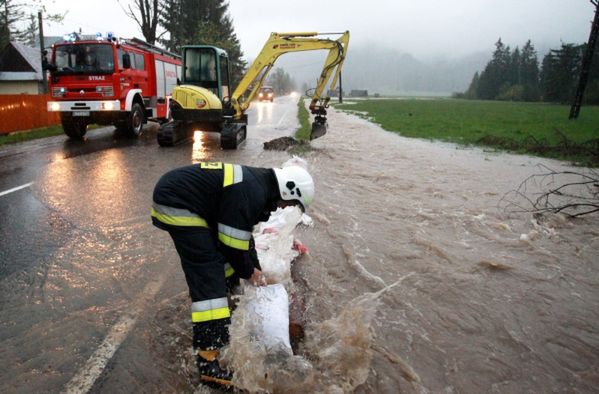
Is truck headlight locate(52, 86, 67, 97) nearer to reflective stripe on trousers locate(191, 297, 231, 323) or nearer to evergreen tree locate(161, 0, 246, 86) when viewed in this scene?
reflective stripe on trousers locate(191, 297, 231, 323)

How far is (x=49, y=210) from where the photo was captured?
236 inches

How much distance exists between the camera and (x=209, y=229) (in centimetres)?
278

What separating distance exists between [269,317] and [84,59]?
12454 millimetres

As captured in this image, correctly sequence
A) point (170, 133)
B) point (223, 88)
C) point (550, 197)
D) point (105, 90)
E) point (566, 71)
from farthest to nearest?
point (566, 71), point (223, 88), point (105, 90), point (170, 133), point (550, 197)

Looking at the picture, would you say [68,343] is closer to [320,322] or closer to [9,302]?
[9,302]

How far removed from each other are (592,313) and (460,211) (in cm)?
323

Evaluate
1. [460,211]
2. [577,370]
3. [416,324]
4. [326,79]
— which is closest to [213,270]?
[416,324]

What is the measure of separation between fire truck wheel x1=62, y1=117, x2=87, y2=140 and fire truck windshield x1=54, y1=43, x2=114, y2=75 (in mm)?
1417

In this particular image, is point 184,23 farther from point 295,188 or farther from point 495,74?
point 495,74

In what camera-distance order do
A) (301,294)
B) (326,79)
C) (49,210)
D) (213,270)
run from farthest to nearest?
(326,79), (49,210), (301,294), (213,270)

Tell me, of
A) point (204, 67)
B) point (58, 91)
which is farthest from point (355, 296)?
point (58, 91)

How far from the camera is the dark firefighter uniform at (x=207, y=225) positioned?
266 cm

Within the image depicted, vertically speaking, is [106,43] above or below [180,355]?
above

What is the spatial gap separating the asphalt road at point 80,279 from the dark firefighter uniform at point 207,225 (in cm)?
53
